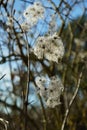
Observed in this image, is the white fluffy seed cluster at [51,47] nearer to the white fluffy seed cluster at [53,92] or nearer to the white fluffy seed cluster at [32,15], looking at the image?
the white fluffy seed cluster at [53,92]

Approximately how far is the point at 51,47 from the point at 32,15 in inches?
20.9

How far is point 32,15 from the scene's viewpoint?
116 inches

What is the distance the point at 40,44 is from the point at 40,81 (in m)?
0.37

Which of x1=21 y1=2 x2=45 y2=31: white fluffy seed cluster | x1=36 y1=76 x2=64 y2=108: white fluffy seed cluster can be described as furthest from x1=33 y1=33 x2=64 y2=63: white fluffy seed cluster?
x1=21 y1=2 x2=45 y2=31: white fluffy seed cluster

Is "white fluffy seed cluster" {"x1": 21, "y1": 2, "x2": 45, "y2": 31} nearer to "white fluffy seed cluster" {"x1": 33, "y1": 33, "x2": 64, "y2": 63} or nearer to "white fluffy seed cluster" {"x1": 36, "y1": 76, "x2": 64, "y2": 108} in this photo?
"white fluffy seed cluster" {"x1": 33, "y1": 33, "x2": 64, "y2": 63}

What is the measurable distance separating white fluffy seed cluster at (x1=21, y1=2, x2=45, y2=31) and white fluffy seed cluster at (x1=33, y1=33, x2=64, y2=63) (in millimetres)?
352

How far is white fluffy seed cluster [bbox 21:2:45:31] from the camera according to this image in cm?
289

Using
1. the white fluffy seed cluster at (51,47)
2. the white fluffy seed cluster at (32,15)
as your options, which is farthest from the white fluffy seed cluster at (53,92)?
the white fluffy seed cluster at (32,15)

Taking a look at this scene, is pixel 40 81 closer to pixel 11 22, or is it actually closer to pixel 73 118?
pixel 11 22

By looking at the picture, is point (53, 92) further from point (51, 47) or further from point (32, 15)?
point (32, 15)

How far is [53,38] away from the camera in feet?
8.29

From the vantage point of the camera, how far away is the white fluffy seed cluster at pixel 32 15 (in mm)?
2893

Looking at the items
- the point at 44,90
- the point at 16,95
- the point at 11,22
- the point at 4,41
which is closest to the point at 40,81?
the point at 44,90

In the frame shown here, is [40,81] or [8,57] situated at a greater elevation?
[40,81]
